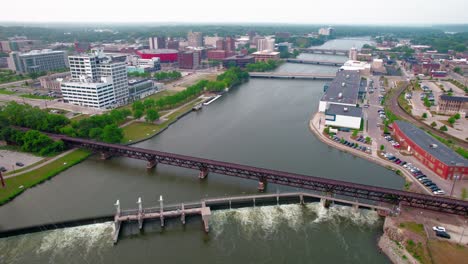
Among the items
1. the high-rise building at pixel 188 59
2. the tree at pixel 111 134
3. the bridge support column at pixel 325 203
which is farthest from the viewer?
the high-rise building at pixel 188 59

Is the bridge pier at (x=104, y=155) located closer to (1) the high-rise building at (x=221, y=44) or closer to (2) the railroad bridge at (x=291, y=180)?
(2) the railroad bridge at (x=291, y=180)

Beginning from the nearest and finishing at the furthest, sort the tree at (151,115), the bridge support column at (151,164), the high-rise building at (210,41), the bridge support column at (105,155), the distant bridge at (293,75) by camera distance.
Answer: the bridge support column at (151,164)
the bridge support column at (105,155)
the tree at (151,115)
the distant bridge at (293,75)
the high-rise building at (210,41)

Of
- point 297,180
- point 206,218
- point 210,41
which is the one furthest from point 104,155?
point 210,41

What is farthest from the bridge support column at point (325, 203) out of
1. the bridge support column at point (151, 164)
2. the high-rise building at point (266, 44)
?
the high-rise building at point (266, 44)

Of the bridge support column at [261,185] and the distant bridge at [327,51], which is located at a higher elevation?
the distant bridge at [327,51]

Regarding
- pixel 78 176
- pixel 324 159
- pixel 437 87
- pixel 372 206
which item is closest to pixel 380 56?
pixel 437 87

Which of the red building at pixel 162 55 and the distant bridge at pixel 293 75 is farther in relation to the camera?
the red building at pixel 162 55
